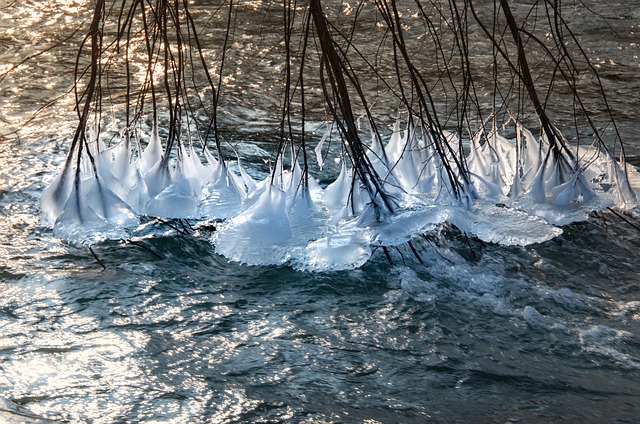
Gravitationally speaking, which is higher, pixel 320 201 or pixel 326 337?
pixel 320 201

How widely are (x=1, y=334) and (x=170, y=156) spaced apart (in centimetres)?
93

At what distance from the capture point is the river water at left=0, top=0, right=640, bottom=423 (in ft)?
7.79

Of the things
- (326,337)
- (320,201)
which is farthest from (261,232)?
(326,337)

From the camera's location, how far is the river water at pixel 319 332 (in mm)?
2373

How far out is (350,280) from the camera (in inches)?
120

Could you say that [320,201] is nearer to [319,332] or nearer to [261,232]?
[261,232]

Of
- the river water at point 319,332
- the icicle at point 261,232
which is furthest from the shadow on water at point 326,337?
the icicle at point 261,232

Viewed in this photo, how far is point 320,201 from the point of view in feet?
10.5

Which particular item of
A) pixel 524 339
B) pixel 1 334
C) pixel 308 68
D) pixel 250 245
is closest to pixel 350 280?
pixel 250 245

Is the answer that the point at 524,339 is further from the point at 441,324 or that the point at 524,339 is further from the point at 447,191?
the point at 447,191

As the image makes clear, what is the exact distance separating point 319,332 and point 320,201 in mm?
619

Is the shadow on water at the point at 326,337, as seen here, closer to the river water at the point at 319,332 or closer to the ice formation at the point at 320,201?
the river water at the point at 319,332

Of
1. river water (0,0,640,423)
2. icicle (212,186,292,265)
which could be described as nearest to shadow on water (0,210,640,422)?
river water (0,0,640,423)

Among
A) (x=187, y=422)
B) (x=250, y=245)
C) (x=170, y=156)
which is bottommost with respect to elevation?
(x=187, y=422)
